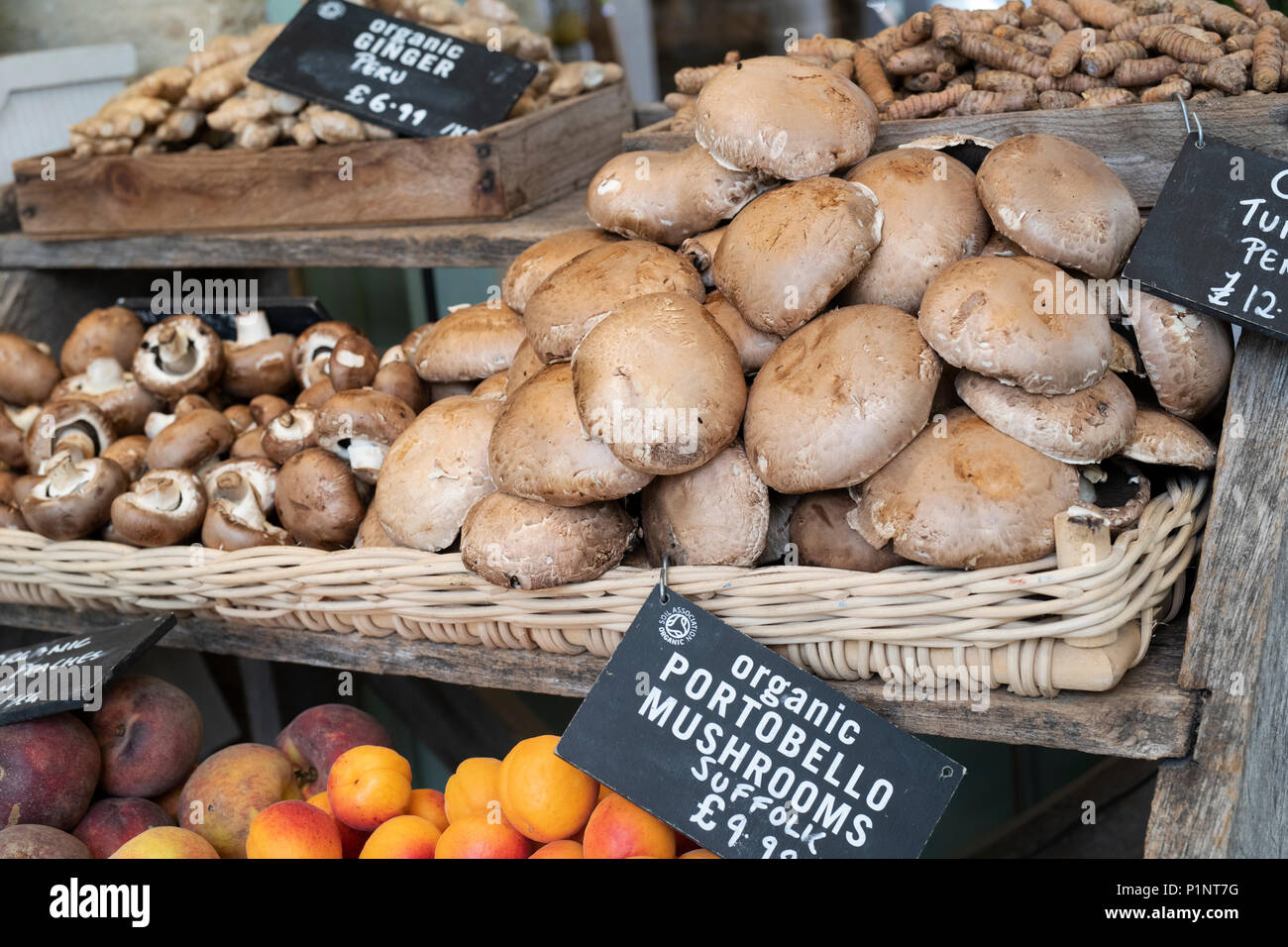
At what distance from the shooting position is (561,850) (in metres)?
1.25

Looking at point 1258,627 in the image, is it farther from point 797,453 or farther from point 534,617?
point 534,617

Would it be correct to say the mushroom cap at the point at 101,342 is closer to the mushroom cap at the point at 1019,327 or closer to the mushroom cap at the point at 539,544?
the mushroom cap at the point at 539,544

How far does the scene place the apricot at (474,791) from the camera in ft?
4.39

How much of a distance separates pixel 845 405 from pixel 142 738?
1134mm

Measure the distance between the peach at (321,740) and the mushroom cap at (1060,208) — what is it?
3.76 ft

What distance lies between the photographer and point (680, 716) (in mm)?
1275

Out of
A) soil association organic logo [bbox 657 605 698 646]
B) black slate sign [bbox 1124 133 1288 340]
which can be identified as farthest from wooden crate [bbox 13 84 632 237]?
black slate sign [bbox 1124 133 1288 340]

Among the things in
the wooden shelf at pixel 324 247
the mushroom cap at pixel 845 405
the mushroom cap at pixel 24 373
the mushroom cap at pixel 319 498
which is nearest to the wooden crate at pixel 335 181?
the wooden shelf at pixel 324 247

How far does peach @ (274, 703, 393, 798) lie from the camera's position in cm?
159

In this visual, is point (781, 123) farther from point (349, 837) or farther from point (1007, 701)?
point (349, 837)

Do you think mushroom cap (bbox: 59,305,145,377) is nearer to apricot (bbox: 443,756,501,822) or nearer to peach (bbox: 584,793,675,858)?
apricot (bbox: 443,756,501,822)

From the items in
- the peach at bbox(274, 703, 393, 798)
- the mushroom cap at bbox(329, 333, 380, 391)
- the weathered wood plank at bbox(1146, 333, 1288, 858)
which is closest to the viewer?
the weathered wood plank at bbox(1146, 333, 1288, 858)

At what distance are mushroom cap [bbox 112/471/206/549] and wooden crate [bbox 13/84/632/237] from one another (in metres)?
0.81
